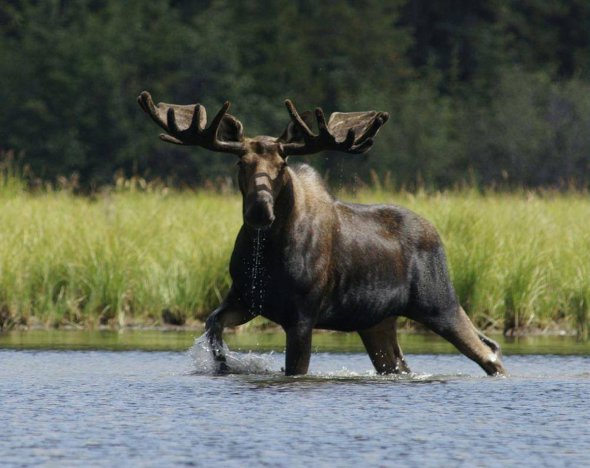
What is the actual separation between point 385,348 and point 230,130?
6.75 ft

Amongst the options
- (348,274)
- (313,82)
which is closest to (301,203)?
(348,274)

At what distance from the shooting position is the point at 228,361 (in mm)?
12008

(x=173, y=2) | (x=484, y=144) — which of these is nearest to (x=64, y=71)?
(x=173, y=2)

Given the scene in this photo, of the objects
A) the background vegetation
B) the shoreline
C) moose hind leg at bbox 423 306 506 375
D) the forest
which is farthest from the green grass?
the forest

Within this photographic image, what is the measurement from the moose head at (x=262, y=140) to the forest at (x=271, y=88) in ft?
103

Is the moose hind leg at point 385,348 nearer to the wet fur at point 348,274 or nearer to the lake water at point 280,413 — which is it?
the wet fur at point 348,274

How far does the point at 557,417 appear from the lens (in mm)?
9836

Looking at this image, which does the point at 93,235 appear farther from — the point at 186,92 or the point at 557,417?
the point at 186,92

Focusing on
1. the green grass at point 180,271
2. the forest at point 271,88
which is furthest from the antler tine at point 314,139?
the forest at point 271,88

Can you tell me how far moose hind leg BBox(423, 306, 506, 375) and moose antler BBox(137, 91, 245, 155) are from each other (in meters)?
2.12

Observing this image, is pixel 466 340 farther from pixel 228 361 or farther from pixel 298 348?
pixel 228 361

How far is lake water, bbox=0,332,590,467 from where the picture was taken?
27.2 feet

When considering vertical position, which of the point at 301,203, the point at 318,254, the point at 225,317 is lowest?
the point at 225,317

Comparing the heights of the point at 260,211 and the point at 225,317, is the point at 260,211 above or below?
above
